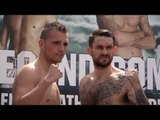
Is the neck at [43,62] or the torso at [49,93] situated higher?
the neck at [43,62]

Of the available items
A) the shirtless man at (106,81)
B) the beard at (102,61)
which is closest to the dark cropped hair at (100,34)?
the shirtless man at (106,81)

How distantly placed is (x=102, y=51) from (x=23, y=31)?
0.92 metres

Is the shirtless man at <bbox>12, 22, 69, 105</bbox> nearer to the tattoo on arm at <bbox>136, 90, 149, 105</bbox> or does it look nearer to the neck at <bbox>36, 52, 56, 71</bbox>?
the neck at <bbox>36, 52, 56, 71</bbox>

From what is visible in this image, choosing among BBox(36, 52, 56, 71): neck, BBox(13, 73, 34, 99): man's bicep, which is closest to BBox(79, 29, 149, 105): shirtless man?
BBox(36, 52, 56, 71): neck

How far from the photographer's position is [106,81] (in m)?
4.61

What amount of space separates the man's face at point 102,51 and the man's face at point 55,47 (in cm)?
32

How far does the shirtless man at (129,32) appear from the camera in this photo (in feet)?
15.4

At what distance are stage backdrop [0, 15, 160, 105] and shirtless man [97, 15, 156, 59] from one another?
2.3 inches

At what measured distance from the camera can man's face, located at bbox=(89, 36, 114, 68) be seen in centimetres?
462

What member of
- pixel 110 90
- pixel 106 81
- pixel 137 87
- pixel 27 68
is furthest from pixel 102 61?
pixel 27 68

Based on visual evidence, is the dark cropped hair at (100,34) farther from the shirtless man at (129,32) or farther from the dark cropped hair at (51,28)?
the dark cropped hair at (51,28)

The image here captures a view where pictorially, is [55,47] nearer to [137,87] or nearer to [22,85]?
[22,85]
